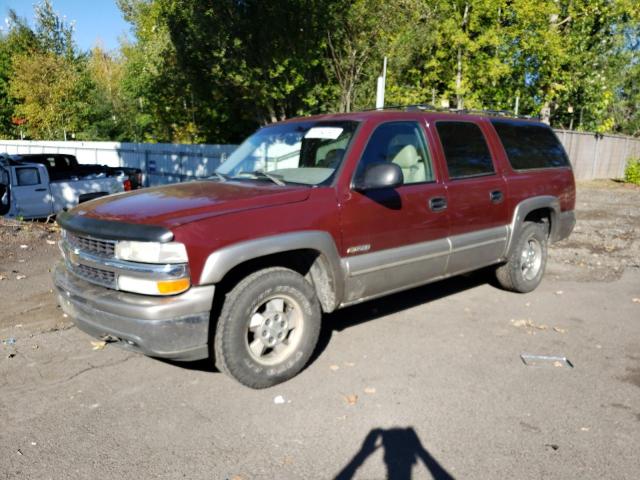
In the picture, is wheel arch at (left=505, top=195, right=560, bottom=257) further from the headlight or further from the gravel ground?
the headlight

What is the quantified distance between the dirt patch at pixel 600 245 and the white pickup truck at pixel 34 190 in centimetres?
836

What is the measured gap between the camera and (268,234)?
3.82 meters

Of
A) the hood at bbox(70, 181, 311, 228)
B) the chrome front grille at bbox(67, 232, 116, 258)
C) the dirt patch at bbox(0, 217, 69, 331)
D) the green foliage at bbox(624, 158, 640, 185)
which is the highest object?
the hood at bbox(70, 181, 311, 228)

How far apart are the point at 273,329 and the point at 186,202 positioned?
1.10 metres

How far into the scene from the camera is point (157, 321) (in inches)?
137

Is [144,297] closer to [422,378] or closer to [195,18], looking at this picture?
[422,378]

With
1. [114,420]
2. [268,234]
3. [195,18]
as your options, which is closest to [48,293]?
[114,420]

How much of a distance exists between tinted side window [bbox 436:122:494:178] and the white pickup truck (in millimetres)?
7647

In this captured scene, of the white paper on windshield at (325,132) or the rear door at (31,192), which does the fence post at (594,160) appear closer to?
the rear door at (31,192)

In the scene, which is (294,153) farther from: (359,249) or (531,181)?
(531,181)

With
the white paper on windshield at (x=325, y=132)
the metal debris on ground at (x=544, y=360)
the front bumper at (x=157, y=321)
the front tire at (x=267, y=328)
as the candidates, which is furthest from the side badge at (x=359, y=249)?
the metal debris on ground at (x=544, y=360)

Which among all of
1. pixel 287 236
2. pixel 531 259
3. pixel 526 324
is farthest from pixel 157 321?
pixel 531 259

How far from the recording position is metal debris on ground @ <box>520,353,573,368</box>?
450 cm

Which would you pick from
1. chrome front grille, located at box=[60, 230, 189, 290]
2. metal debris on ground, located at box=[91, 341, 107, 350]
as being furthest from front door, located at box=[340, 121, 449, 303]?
metal debris on ground, located at box=[91, 341, 107, 350]
